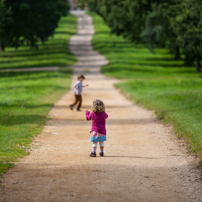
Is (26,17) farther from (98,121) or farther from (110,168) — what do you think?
(110,168)

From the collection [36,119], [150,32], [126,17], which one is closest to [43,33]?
[126,17]

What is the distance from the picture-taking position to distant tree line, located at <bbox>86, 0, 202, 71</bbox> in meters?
37.6

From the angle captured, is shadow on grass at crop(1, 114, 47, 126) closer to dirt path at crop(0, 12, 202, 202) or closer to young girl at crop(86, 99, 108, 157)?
dirt path at crop(0, 12, 202, 202)

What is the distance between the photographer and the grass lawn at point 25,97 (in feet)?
38.1

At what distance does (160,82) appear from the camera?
3350cm

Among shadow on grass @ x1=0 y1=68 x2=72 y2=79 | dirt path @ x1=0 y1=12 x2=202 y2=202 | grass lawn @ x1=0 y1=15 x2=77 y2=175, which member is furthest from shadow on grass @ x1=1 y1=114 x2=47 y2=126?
shadow on grass @ x1=0 y1=68 x2=72 y2=79

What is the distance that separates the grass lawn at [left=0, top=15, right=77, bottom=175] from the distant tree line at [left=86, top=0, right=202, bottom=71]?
23.3 feet

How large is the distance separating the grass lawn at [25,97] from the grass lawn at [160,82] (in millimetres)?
3803

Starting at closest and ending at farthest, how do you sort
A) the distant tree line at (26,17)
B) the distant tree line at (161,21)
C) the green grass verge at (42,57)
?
the distant tree line at (161,21)
the distant tree line at (26,17)
the green grass verge at (42,57)

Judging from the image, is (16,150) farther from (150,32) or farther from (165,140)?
(150,32)

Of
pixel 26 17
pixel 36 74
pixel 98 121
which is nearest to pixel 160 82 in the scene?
pixel 36 74

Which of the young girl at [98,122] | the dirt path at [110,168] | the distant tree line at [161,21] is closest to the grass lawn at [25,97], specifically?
the dirt path at [110,168]

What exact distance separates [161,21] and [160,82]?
10.8 m

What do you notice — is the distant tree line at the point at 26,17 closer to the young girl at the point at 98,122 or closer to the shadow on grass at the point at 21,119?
the shadow on grass at the point at 21,119
